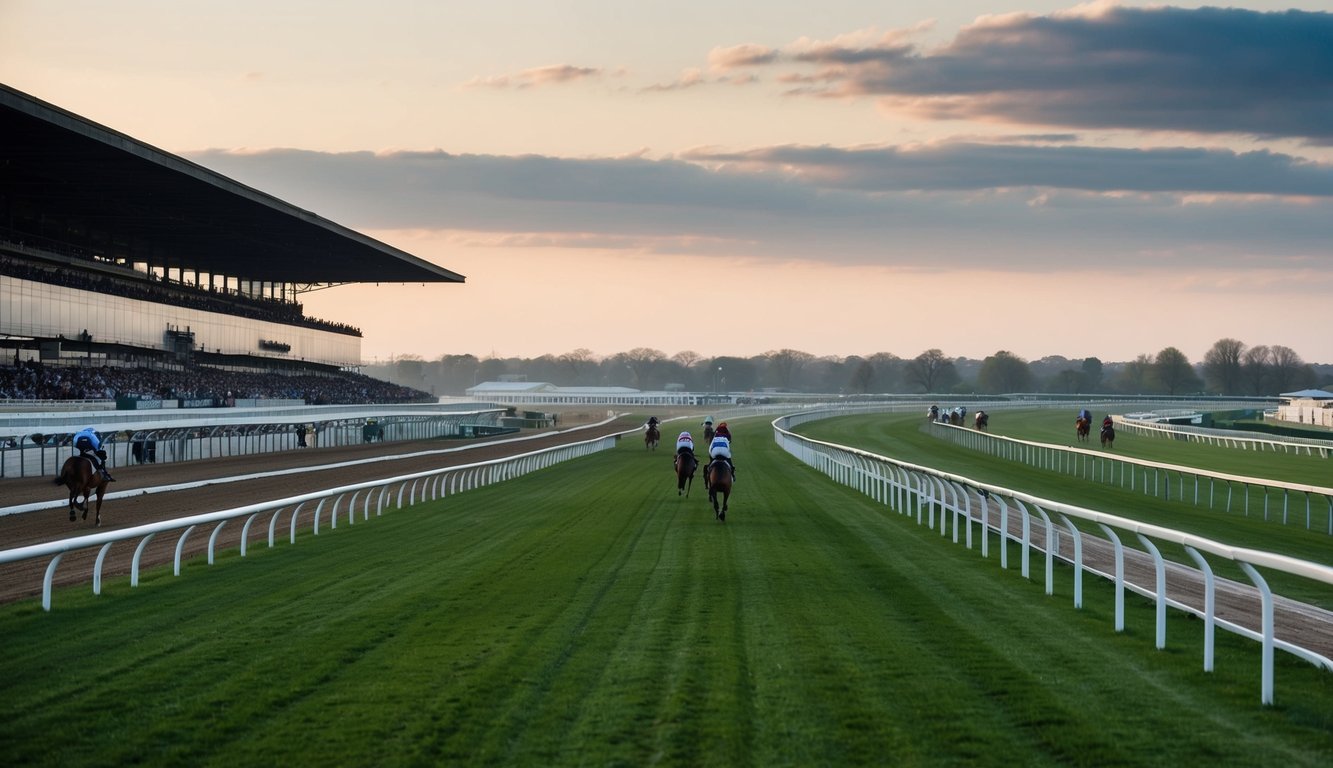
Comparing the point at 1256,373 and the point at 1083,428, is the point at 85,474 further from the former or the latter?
the point at 1256,373

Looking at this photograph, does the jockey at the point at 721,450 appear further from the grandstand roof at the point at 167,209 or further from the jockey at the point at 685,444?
the grandstand roof at the point at 167,209

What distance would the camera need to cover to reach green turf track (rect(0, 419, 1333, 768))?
5664 mm

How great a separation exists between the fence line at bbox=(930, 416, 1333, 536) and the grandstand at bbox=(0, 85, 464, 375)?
1109 inches

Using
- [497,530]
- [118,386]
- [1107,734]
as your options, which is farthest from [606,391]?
[1107,734]

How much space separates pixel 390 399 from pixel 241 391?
17494 mm

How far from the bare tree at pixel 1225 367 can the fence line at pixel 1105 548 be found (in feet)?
450

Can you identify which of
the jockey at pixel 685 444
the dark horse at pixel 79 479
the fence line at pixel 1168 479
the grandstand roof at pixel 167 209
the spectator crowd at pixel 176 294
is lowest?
the fence line at pixel 1168 479

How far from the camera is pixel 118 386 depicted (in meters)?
48.9

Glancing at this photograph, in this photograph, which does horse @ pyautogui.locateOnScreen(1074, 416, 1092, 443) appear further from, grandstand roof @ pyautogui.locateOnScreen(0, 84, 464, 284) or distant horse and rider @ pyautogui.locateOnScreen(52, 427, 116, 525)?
distant horse and rider @ pyautogui.locateOnScreen(52, 427, 116, 525)

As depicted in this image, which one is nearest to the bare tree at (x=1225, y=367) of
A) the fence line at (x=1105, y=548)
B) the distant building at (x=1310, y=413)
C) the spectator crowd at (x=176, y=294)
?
the distant building at (x=1310, y=413)

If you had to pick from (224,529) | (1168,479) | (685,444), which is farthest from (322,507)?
(1168,479)

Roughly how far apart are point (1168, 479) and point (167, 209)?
39.6m

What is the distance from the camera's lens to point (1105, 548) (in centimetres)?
1459

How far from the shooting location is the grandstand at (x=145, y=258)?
1614 inches
